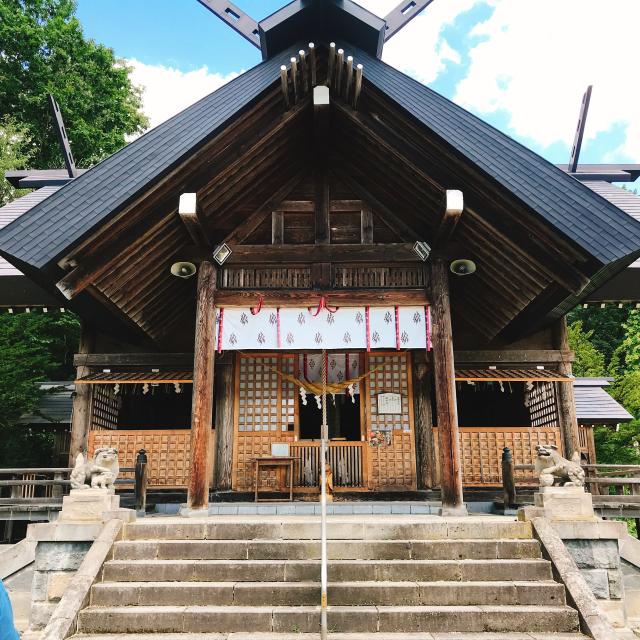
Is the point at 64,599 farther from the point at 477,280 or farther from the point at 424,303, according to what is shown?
the point at 477,280

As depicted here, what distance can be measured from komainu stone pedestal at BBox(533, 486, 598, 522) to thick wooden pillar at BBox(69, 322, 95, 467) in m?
8.04

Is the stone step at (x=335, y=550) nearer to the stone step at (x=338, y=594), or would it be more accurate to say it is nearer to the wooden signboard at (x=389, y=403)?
the stone step at (x=338, y=594)

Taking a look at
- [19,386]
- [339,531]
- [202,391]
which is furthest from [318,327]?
[19,386]

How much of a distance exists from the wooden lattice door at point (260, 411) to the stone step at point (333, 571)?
14.5ft

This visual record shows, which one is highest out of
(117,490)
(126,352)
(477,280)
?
(477,280)

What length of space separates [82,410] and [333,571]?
22.6 ft

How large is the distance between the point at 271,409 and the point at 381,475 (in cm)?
239

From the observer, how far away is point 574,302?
939 cm

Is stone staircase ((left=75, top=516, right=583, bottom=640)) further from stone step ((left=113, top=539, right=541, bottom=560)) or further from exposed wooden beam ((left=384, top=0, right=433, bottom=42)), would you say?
exposed wooden beam ((left=384, top=0, right=433, bottom=42))

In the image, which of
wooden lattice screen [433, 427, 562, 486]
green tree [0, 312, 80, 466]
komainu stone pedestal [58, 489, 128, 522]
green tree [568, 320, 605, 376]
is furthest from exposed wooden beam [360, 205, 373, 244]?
green tree [568, 320, 605, 376]

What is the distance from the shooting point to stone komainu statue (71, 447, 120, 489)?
20.7 ft

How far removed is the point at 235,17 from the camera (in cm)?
1146

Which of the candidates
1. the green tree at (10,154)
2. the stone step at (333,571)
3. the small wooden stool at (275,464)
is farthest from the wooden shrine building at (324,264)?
the green tree at (10,154)

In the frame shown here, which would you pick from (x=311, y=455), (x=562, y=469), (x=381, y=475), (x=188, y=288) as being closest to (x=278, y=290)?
(x=188, y=288)
